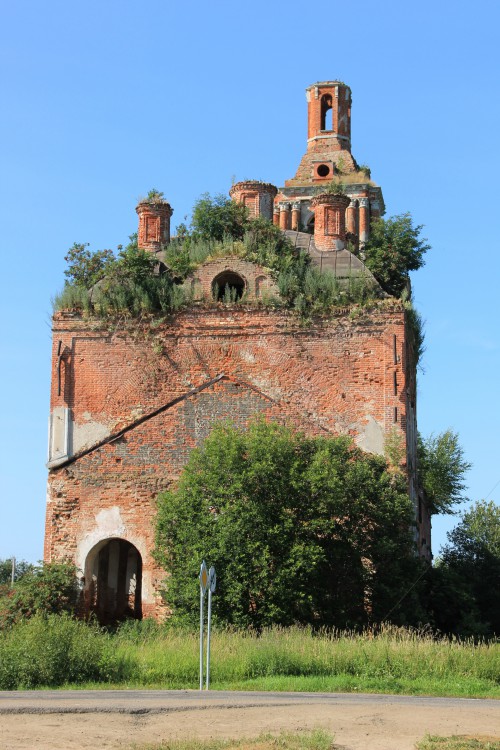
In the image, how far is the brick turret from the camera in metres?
31.0

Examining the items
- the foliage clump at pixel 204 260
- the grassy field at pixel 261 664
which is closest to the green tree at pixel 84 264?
the foliage clump at pixel 204 260

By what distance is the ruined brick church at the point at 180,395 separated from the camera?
84.7ft

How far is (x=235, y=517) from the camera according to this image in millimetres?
22609

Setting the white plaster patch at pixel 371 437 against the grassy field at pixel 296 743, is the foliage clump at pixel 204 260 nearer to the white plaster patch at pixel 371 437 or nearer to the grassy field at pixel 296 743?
the white plaster patch at pixel 371 437

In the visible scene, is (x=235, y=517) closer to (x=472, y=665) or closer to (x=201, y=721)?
(x=472, y=665)

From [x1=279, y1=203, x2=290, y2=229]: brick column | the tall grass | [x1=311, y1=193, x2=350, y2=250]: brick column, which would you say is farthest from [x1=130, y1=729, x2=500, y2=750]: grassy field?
[x1=279, y1=203, x2=290, y2=229]: brick column

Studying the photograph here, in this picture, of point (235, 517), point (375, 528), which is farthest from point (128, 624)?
point (375, 528)

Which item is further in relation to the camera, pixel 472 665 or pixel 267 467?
pixel 267 467

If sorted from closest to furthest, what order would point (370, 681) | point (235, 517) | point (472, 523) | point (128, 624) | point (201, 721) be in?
1. point (201, 721)
2. point (370, 681)
3. point (235, 517)
4. point (128, 624)
5. point (472, 523)

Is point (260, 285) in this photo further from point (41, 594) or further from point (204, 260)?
point (41, 594)

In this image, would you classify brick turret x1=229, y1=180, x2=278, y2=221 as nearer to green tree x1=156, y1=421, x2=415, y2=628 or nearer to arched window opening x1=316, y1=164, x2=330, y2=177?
green tree x1=156, y1=421, x2=415, y2=628

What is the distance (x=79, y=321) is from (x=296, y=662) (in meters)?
11.9

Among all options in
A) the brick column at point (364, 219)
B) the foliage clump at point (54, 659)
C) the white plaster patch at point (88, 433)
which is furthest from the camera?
the brick column at point (364, 219)

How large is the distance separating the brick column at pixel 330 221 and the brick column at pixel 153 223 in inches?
162
